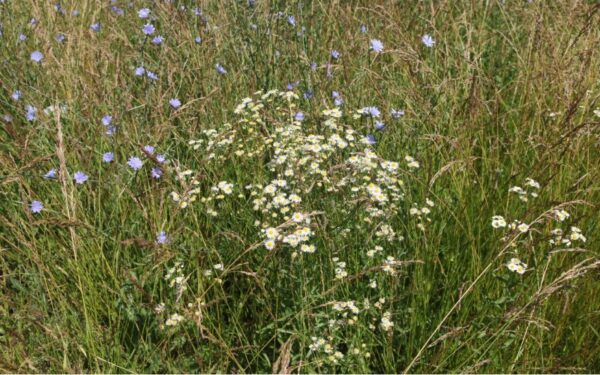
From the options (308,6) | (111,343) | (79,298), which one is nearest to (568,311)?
(111,343)

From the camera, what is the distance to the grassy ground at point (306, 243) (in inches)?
71.4

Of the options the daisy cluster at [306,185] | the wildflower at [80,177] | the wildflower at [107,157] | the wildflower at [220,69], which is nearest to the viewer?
the daisy cluster at [306,185]

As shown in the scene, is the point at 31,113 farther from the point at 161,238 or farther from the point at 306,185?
the point at 306,185

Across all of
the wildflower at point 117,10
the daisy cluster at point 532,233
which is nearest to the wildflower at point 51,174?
the daisy cluster at point 532,233

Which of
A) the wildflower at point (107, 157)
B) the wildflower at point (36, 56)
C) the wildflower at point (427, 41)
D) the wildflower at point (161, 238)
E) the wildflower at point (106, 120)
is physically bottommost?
the wildflower at point (161, 238)

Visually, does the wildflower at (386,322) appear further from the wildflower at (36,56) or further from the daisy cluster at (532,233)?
the wildflower at (36,56)

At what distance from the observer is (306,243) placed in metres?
2.03

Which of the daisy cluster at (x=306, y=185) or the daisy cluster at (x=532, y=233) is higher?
the daisy cluster at (x=306, y=185)

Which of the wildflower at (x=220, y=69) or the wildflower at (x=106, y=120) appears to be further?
the wildflower at (x=220, y=69)

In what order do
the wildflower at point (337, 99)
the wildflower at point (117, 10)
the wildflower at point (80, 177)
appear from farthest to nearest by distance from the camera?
the wildflower at point (117, 10) → the wildflower at point (337, 99) → the wildflower at point (80, 177)

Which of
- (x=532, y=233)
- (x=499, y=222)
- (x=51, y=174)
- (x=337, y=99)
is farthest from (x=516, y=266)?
(x=51, y=174)

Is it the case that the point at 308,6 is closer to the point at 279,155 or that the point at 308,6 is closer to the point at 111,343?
the point at 279,155

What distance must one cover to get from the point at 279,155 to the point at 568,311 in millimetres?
1003

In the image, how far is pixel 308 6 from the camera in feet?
11.9
